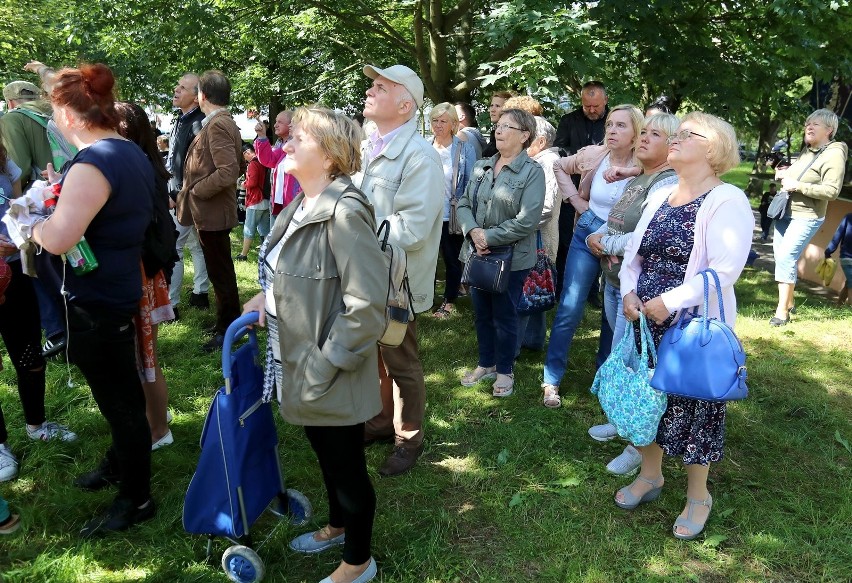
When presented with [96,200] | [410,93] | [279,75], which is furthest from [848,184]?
[279,75]

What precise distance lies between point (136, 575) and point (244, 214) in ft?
21.8

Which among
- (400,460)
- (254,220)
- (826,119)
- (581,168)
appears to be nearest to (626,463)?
(400,460)

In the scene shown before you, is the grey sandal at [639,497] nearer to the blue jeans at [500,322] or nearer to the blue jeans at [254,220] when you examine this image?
the blue jeans at [500,322]

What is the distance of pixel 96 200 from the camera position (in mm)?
2363

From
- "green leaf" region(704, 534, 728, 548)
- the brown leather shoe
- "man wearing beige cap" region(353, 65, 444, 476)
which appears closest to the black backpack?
"man wearing beige cap" region(353, 65, 444, 476)

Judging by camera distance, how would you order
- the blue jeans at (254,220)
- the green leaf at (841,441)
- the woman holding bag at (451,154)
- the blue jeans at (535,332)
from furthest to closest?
the blue jeans at (254,220) < the woman holding bag at (451,154) < the blue jeans at (535,332) < the green leaf at (841,441)

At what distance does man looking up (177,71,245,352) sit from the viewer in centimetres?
469

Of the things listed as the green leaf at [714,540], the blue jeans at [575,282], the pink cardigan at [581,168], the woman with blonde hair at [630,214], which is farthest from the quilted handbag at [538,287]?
the green leaf at [714,540]

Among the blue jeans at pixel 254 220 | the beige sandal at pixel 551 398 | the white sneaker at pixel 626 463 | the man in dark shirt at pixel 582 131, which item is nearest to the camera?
the white sneaker at pixel 626 463

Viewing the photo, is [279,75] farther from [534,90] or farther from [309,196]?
[309,196]

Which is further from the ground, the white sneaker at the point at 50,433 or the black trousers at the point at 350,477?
the black trousers at the point at 350,477

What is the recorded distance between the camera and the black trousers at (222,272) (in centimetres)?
489

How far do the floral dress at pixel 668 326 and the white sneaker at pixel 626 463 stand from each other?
54 cm

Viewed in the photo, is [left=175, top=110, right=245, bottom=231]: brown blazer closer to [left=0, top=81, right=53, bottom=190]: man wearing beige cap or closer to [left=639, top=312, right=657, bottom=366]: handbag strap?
[left=0, top=81, right=53, bottom=190]: man wearing beige cap
